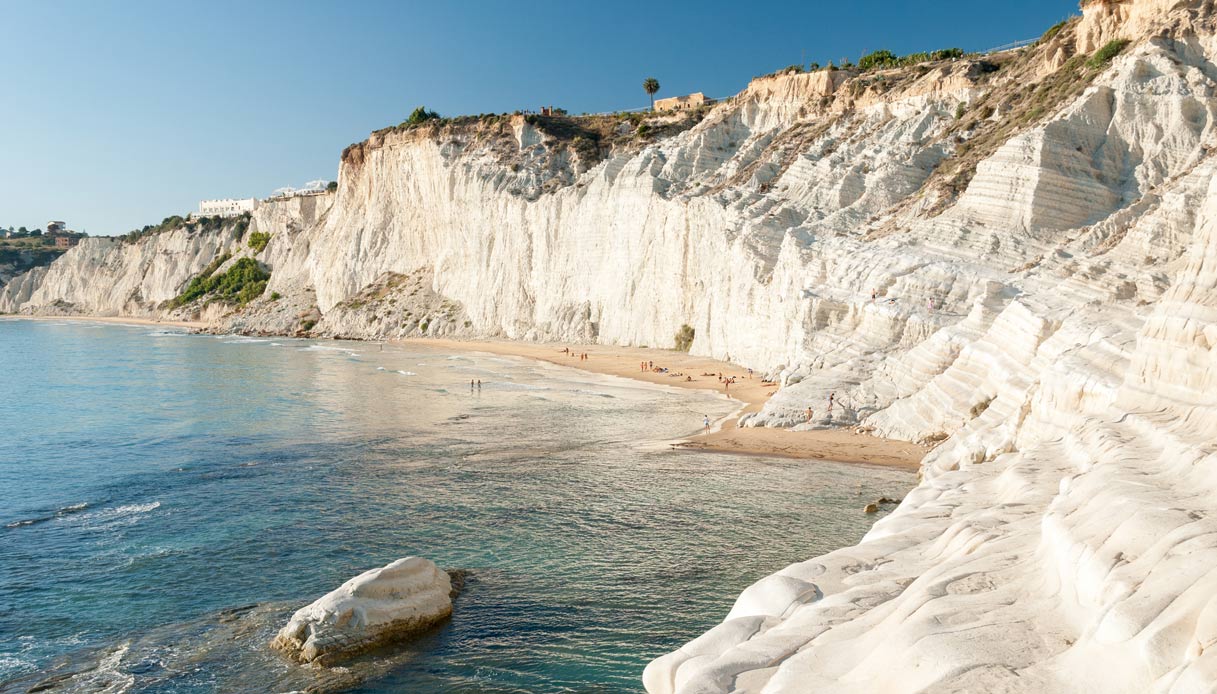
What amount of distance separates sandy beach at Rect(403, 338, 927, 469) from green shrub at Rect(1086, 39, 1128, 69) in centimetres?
2147

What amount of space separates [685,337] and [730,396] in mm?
17343

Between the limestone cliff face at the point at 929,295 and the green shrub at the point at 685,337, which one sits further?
the green shrub at the point at 685,337

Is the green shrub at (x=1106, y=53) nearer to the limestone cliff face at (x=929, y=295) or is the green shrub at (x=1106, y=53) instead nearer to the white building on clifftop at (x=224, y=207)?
the limestone cliff face at (x=929, y=295)

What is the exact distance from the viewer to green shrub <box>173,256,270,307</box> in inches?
4366

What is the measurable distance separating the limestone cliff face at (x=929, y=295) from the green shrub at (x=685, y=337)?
3.95 feet

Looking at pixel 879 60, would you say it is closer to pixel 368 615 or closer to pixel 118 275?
pixel 368 615

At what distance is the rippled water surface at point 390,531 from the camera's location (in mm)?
12484

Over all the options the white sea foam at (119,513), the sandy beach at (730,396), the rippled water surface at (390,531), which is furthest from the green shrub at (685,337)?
the white sea foam at (119,513)

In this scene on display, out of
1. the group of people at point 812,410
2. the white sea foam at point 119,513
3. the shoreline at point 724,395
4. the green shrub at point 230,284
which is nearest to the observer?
the white sea foam at point 119,513

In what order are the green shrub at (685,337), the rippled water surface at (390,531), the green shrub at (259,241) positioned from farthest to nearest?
the green shrub at (259,241) < the green shrub at (685,337) < the rippled water surface at (390,531)

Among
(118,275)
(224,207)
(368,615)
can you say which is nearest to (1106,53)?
(368,615)

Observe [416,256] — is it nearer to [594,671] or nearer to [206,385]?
[206,385]

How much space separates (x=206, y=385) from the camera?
47219mm

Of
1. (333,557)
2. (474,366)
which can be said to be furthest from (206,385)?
(333,557)
